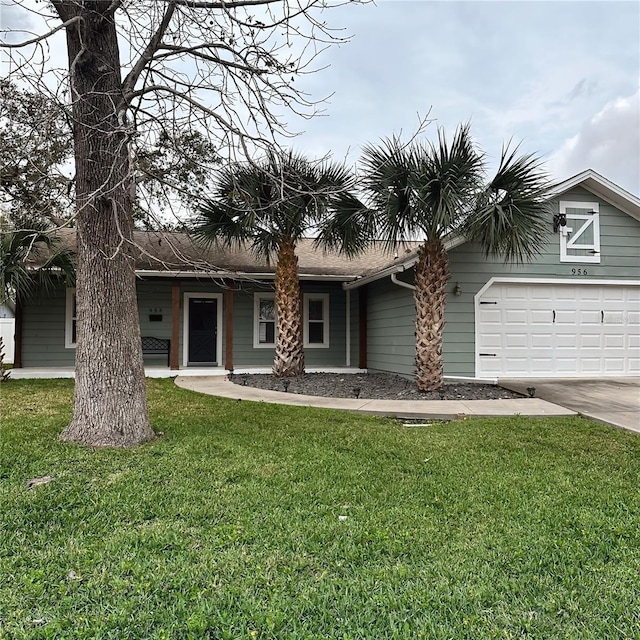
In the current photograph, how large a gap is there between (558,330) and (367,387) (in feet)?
14.4

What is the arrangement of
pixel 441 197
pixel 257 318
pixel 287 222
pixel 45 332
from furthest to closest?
pixel 257 318 < pixel 45 332 < pixel 287 222 < pixel 441 197

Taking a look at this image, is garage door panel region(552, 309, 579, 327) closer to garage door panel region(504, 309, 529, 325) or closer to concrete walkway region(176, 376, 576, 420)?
garage door panel region(504, 309, 529, 325)

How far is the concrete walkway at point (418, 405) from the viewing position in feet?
22.2

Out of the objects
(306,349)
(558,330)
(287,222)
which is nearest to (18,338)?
(306,349)

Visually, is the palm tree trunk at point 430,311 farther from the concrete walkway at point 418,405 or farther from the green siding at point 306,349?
the green siding at point 306,349

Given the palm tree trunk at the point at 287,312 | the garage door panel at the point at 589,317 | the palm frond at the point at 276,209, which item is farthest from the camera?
the palm tree trunk at the point at 287,312

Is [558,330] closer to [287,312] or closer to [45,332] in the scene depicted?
[287,312]

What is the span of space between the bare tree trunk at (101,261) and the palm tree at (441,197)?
14.1ft

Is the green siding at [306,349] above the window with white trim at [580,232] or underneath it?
underneath

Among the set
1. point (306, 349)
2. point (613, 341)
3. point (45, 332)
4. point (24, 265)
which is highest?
point (24, 265)

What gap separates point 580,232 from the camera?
10062 millimetres

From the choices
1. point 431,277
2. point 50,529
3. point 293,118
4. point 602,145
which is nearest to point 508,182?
point 431,277

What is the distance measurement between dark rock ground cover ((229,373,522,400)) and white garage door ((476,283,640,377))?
3.23 ft

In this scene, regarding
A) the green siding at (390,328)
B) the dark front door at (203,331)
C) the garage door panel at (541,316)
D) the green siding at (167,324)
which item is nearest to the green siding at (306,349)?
the green siding at (167,324)
